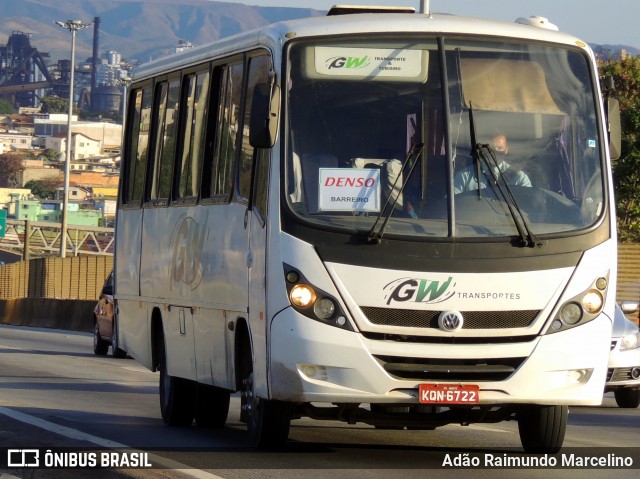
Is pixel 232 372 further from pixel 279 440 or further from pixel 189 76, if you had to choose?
pixel 189 76

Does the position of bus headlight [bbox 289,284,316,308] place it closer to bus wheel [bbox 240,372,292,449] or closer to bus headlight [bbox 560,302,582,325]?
bus wheel [bbox 240,372,292,449]

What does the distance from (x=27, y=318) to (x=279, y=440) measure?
3699 cm

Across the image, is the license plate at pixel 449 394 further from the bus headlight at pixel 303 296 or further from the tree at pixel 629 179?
the tree at pixel 629 179

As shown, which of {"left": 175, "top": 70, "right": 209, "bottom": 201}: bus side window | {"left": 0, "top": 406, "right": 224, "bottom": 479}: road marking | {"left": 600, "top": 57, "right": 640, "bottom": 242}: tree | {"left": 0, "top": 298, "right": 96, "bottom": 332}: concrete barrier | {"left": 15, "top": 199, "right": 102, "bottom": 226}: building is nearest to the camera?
{"left": 0, "top": 406, "right": 224, "bottom": 479}: road marking

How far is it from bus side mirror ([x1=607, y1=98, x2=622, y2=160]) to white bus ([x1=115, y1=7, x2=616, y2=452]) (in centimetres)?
8

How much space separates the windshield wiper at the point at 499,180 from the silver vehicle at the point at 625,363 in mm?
6935

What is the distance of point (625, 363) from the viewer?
17.4 meters

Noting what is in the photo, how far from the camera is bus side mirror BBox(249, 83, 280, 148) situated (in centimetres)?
1060

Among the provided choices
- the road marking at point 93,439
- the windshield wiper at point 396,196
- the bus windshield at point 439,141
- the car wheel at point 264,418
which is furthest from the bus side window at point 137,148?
the windshield wiper at point 396,196

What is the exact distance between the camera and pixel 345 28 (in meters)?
11.0

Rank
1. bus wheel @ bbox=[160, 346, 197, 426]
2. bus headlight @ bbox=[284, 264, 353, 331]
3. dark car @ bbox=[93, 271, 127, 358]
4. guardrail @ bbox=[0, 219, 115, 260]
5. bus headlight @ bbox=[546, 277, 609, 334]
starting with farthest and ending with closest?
guardrail @ bbox=[0, 219, 115, 260]
dark car @ bbox=[93, 271, 127, 358]
bus wheel @ bbox=[160, 346, 197, 426]
bus headlight @ bbox=[546, 277, 609, 334]
bus headlight @ bbox=[284, 264, 353, 331]

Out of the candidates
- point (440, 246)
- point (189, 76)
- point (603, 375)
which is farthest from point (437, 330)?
point (189, 76)

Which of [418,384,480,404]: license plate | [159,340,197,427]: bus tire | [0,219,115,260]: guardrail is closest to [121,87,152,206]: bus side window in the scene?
[159,340,197,427]: bus tire

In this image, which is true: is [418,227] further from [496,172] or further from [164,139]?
[164,139]
